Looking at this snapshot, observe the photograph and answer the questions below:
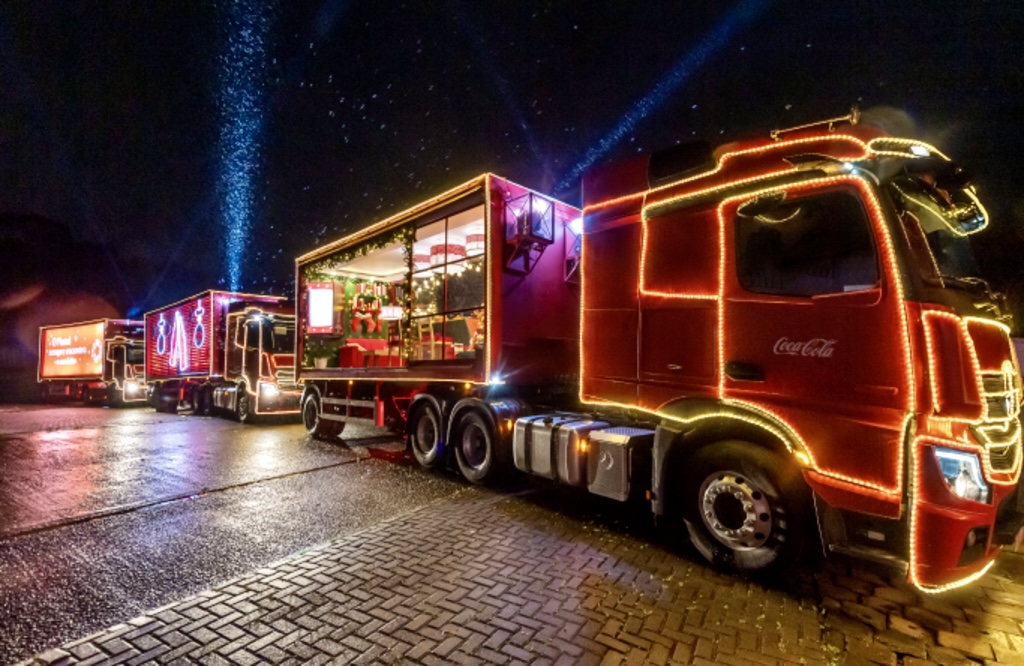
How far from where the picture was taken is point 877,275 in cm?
317

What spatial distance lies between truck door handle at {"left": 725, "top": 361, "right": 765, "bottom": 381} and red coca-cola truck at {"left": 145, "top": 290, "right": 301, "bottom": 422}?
12.7m

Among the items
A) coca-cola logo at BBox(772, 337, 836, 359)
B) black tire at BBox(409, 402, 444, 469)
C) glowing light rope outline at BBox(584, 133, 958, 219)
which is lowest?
black tire at BBox(409, 402, 444, 469)

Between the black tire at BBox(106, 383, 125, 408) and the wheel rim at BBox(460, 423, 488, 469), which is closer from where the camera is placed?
the wheel rim at BBox(460, 423, 488, 469)

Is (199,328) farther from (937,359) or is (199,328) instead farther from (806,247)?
(937,359)

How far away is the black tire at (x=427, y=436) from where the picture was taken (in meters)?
7.24

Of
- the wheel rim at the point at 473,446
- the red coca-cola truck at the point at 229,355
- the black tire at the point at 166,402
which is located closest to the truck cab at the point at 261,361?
the red coca-cola truck at the point at 229,355

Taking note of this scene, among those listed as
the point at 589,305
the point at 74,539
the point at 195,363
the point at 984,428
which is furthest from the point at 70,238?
the point at 984,428

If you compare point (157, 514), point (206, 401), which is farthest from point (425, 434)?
point (206, 401)

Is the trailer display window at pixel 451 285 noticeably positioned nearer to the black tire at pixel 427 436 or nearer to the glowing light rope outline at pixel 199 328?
the black tire at pixel 427 436

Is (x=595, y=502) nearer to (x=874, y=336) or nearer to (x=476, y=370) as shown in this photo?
(x=476, y=370)

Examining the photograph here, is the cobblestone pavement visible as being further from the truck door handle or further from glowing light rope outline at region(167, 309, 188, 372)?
glowing light rope outline at region(167, 309, 188, 372)

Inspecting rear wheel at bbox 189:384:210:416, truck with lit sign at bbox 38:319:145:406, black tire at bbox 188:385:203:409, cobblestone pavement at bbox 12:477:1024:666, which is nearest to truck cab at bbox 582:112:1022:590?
cobblestone pavement at bbox 12:477:1024:666

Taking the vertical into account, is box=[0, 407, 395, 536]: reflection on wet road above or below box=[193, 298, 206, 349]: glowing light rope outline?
below

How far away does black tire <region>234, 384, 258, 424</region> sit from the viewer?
46.0 feet
